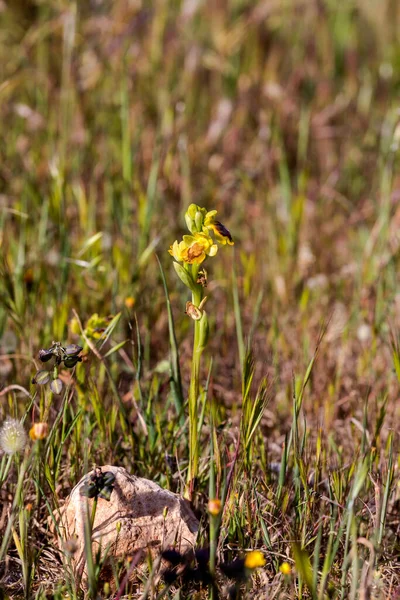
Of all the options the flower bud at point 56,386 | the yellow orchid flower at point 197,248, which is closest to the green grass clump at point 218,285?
the flower bud at point 56,386

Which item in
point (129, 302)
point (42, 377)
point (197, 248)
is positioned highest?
point (197, 248)

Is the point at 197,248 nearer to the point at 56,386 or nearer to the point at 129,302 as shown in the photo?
the point at 56,386

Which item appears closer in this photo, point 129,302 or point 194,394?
point 194,394

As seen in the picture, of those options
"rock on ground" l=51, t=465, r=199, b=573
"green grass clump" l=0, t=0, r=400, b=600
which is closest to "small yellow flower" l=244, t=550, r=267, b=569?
"green grass clump" l=0, t=0, r=400, b=600

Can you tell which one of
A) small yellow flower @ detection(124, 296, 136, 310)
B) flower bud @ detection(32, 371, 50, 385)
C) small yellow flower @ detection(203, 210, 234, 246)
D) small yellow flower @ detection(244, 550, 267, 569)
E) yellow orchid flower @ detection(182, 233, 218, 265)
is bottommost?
small yellow flower @ detection(244, 550, 267, 569)

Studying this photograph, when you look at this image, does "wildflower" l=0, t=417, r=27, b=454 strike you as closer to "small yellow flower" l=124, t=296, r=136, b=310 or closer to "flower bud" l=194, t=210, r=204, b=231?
"flower bud" l=194, t=210, r=204, b=231

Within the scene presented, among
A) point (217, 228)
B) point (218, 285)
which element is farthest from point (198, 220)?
point (218, 285)
